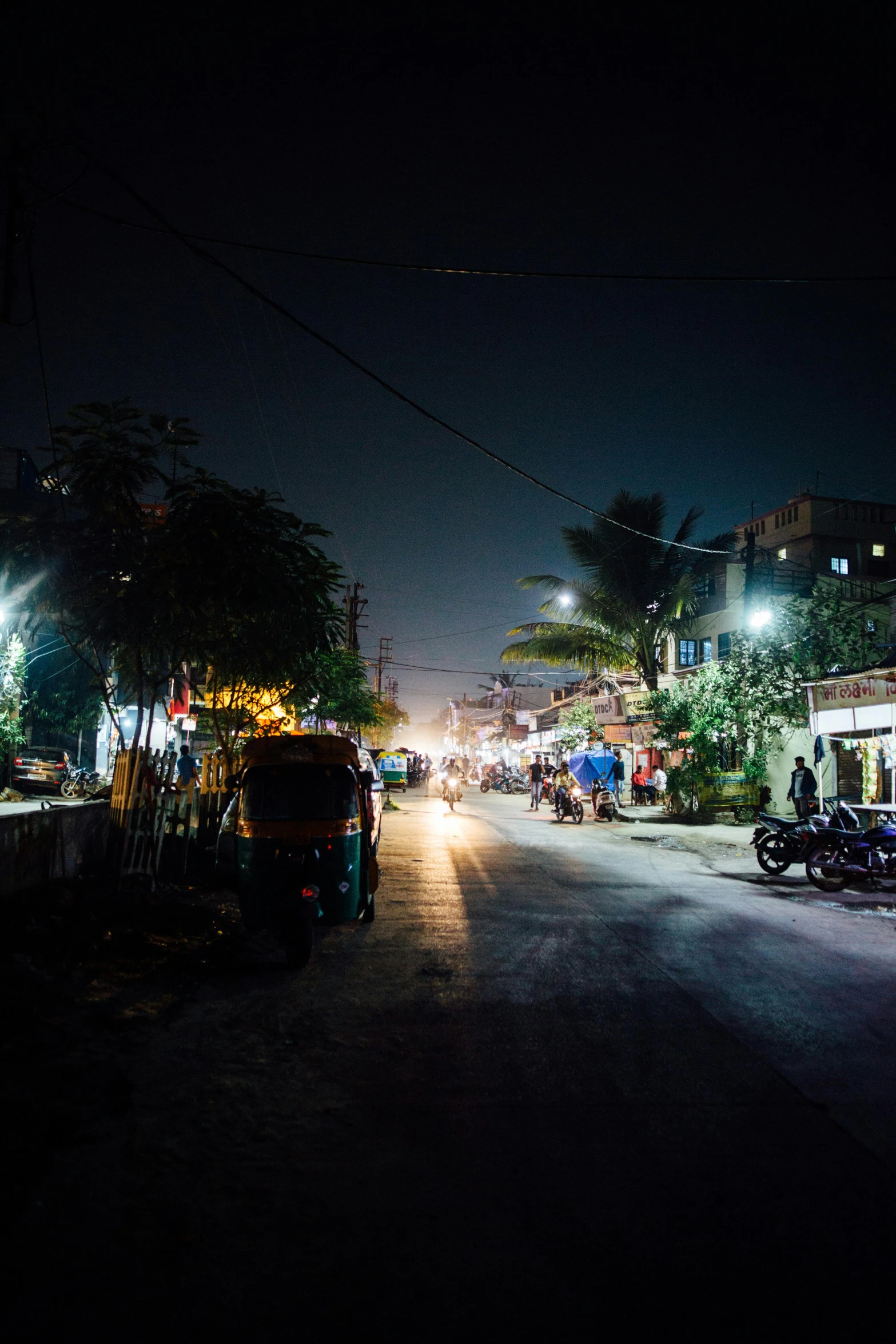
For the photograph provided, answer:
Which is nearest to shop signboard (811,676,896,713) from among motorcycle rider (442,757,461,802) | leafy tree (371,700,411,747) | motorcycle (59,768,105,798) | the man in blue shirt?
the man in blue shirt

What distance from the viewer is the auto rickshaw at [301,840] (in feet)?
27.1

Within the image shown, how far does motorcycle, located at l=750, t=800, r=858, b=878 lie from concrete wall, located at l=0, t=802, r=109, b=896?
11245 millimetres

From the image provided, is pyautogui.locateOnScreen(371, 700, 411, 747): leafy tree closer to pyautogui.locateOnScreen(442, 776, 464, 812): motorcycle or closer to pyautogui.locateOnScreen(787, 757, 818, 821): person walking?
pyautogui.locateOnScreen(442, 776, 464, 812): motorcycle

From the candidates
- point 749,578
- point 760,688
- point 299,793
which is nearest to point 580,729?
point 749,578

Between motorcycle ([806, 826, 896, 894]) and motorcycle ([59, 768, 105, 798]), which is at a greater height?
motorcycle ([59, 768, 105, 798])

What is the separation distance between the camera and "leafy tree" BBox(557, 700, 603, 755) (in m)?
40.4

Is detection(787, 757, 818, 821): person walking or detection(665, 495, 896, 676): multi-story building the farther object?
detection(665, 495, 896, 676): multi-story building

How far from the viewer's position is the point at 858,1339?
2.69 m

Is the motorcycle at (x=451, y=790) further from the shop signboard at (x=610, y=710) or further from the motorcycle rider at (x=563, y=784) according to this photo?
the shop signboard at (x=610, y=710)

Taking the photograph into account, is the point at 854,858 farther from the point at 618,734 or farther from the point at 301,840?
Answer: the point at 618,734

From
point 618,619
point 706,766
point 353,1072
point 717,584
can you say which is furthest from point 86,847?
point 717,584

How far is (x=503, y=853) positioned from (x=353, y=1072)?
43.7ft

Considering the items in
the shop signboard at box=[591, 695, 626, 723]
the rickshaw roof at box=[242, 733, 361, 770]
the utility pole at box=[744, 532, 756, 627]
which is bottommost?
the rickshaw roof at box=[242, 733, 361, 770]

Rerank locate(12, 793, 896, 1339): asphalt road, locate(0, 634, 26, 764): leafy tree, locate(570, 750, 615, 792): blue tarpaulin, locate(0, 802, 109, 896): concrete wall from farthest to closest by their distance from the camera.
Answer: locate(570, 750, 615, 792): blue tarpaulin
locate(0, 634, 26, 764): leafy tree
locate(0, 802, 109, 896): concrete wall
locate(12, 793, 896, 1339): asphalt road
